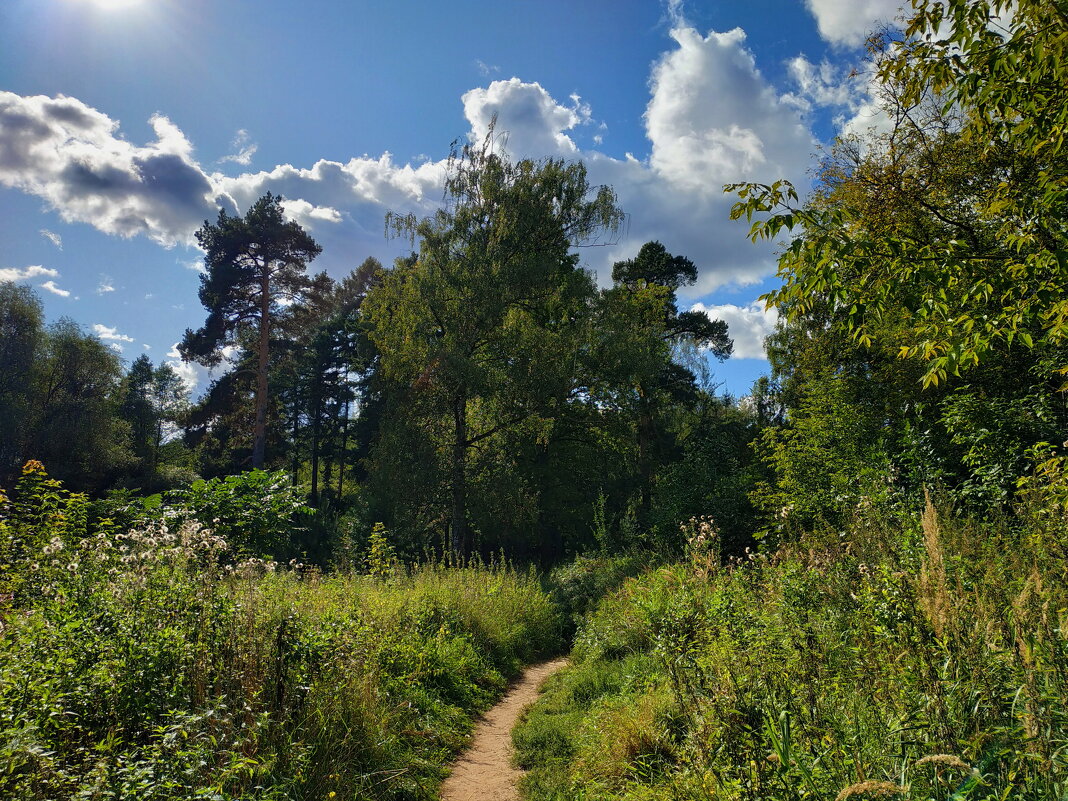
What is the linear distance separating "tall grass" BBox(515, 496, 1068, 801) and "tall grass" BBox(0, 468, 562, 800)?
1.45 meters

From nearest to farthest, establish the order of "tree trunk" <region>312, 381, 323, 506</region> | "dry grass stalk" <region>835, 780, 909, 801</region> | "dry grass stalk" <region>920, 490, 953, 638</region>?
"dry grass stalk" <region>835, 780, 909, 801</region> → "dry grass stalk" <region>920, 490, 953, 638</region> → "tree trunk" <region>312, 381, 323, 506</region>

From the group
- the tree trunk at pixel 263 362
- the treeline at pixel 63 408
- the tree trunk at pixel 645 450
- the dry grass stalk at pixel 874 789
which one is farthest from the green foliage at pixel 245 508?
the treeline at pixel 63 408

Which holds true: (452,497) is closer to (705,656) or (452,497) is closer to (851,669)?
(705,656)

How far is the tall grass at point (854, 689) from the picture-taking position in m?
2.41

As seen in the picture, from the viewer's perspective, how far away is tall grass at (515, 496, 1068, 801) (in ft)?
7.92

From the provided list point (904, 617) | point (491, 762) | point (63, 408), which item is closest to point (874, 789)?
point (904, 617)

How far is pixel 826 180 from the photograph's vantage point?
42.0ft

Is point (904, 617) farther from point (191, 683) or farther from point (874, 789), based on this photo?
point (191, 683)

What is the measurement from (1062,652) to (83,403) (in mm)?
39591

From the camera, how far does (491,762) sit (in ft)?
18.2

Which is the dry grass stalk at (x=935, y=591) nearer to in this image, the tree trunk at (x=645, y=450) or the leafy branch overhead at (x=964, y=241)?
the leafy branch overhead at (x=964, y=241)

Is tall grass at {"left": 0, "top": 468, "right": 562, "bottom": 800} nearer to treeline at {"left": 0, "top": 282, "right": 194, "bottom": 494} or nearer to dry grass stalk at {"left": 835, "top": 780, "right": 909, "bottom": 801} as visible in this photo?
dry grass stalk at {"left": 835, "top": 780, "right": 909, "bottom": 801}

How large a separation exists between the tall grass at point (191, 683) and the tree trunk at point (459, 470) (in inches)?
500

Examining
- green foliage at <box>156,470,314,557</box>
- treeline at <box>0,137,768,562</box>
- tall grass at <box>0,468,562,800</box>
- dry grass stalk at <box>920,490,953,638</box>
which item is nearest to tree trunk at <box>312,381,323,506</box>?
treeline at <box>0,137,768,562</box>
